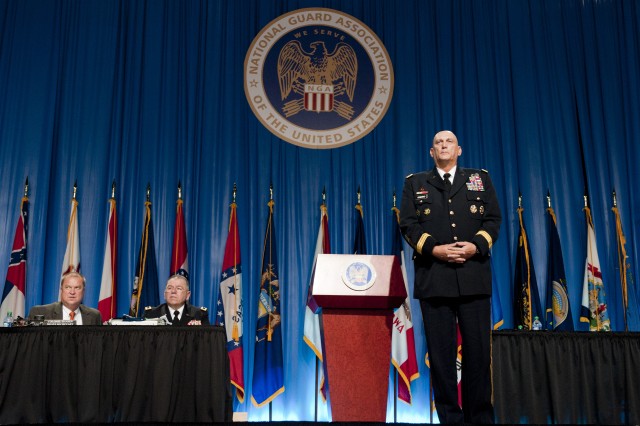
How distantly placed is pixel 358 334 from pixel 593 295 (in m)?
3.07

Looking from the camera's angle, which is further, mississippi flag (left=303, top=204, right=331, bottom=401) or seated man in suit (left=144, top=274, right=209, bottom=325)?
mississippi flag (left=303, top=204, right=331, bottom=401)

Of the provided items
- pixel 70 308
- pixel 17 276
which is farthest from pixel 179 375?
pixel 17 276

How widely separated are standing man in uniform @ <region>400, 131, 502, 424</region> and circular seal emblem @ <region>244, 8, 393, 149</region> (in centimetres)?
279

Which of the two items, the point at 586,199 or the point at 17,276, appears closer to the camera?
the point at 17,276

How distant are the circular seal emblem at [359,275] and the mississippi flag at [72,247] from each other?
2942 millimetres

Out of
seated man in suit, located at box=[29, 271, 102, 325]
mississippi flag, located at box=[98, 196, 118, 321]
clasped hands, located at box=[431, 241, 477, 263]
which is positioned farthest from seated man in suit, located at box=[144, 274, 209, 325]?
clasped hands, located at box=[431, 241, 477, 263]

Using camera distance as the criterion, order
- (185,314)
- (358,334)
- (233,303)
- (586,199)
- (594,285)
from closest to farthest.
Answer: (358,334), (185,314), (233,303), (594,285), (586,199)

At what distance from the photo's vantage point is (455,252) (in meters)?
3.00

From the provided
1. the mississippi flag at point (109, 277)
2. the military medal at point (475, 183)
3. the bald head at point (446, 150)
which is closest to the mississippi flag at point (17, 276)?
the mississippi flag at point (109, 277)

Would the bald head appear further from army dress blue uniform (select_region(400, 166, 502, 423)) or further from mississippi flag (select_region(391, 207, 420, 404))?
mississippi flag (select_region(391, 207, 420, 404))

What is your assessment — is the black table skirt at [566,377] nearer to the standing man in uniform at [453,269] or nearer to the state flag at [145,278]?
the standing man in uniform at [453,269]

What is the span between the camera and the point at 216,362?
3258 mm

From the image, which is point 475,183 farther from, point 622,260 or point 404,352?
point 622,260

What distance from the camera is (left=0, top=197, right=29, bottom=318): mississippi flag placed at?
5250 mm
